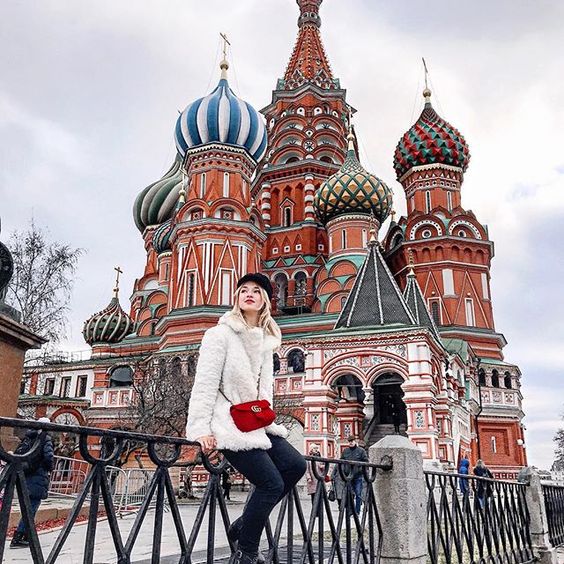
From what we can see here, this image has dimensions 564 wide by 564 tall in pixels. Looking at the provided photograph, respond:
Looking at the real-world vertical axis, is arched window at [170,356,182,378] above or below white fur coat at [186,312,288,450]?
above

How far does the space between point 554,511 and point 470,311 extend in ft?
61.8

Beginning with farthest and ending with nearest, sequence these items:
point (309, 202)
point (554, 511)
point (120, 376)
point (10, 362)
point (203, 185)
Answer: point (309, 202) < point (203, 185) < point (120, 376) < point (554, 511) < point (10, 362)

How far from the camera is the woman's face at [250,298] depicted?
337cm

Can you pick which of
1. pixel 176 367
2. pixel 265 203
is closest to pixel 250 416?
pixel 176 367

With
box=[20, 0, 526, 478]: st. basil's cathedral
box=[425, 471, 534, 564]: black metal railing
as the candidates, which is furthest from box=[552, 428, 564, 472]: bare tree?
box=[425, 471, 534, 564]: black metal railing

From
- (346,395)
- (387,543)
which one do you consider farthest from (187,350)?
(387,543)

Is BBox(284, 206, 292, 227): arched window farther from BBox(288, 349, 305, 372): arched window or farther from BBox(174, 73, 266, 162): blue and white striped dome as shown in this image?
BBox(288, 349, 305, 372): arched window

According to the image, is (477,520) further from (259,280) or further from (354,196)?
(354,196)

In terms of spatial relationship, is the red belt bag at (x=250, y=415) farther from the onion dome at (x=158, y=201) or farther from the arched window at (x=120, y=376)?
the onion dome at (x=158, y=201)

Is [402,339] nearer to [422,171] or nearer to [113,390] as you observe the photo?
[113,390]

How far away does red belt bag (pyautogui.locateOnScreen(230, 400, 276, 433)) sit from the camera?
2975mm

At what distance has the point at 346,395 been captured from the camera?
19766 mm

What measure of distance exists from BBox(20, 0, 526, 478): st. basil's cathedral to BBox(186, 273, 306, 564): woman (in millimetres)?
14064

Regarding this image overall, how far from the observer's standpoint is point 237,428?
2967 millimetres
